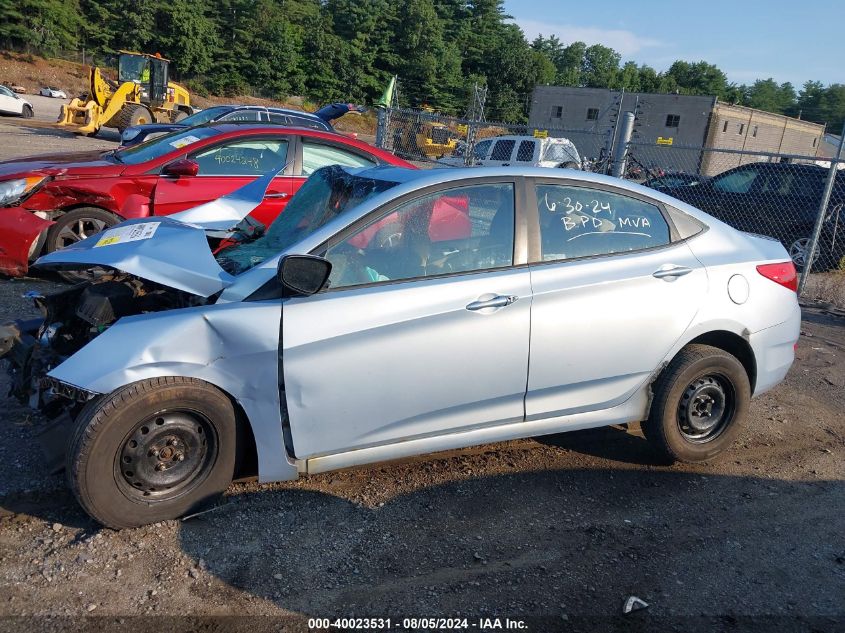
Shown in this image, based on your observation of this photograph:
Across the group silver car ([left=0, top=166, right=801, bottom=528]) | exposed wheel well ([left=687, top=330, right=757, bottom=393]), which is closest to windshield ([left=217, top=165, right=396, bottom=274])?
silver car ([left=0, top=166, right=801, bottom=528])

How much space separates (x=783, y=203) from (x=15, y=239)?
35.3 feet

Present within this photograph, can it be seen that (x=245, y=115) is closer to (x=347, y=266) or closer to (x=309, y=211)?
(x=309, y=211)

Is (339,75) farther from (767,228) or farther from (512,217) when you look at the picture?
(512,217)

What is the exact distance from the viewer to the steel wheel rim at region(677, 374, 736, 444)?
4074 mm

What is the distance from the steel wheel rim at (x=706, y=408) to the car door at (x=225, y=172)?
4265 millimetres

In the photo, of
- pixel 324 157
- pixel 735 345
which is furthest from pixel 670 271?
pixel 324 157

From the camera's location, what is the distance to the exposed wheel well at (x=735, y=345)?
4.12 m

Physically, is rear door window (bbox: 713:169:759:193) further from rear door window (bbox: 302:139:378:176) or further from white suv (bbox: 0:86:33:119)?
white suv (bbox: 0:86:33:119)

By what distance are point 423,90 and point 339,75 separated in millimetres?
8628

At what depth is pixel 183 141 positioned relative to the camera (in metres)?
7.20

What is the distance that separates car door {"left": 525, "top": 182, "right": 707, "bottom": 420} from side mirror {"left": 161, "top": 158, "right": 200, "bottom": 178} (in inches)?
166

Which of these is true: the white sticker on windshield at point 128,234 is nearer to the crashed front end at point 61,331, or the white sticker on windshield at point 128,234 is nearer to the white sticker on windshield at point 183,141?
the crashed front end at point 61,331

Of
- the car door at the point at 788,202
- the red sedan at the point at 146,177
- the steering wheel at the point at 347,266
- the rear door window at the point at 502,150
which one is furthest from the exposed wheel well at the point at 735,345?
the rear door window at the point at 502,150

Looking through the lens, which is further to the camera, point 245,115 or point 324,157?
point 245,115
